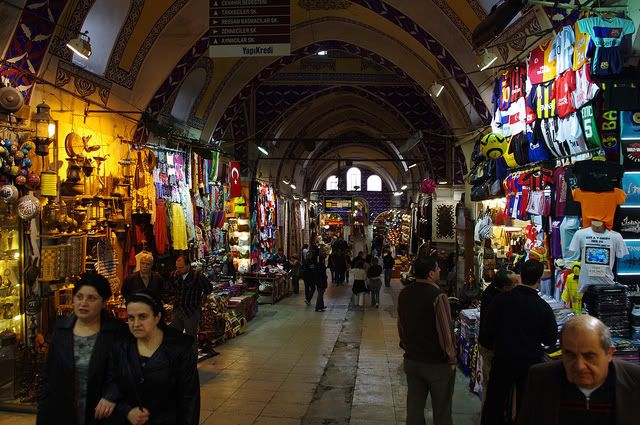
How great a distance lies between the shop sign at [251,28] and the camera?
5852 mm

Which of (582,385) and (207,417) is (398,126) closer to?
(207,417)

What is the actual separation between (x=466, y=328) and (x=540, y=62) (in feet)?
9.16

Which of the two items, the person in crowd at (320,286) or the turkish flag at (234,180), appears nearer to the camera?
the person in crowd at (320,286)

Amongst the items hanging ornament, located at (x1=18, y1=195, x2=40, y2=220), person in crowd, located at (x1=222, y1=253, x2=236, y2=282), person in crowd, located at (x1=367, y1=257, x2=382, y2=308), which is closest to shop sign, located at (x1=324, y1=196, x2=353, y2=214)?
person in crowd, located at (x1=367, y1=257, x2=382, y2=308)

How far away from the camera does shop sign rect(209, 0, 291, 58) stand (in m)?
5.85

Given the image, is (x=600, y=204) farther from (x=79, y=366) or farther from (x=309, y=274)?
(x=309, y=274)

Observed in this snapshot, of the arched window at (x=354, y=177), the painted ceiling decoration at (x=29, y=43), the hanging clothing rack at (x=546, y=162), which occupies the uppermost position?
the arched window at (x=354, y=177)

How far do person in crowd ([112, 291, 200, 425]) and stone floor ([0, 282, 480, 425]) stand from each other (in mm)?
2256

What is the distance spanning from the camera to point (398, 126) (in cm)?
2034

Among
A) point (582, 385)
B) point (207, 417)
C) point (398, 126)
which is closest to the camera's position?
point (582, 385)

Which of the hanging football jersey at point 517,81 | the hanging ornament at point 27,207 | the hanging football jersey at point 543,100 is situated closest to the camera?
the hanging football jersey at point 543,100

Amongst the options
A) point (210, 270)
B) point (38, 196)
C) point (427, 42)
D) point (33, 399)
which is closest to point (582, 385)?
point (33, 399)

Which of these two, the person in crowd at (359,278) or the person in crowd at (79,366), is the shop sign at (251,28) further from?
the person in crowd at (359,278)

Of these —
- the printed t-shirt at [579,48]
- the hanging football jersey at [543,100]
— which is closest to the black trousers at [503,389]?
the printed t-shirt at [579,48]
